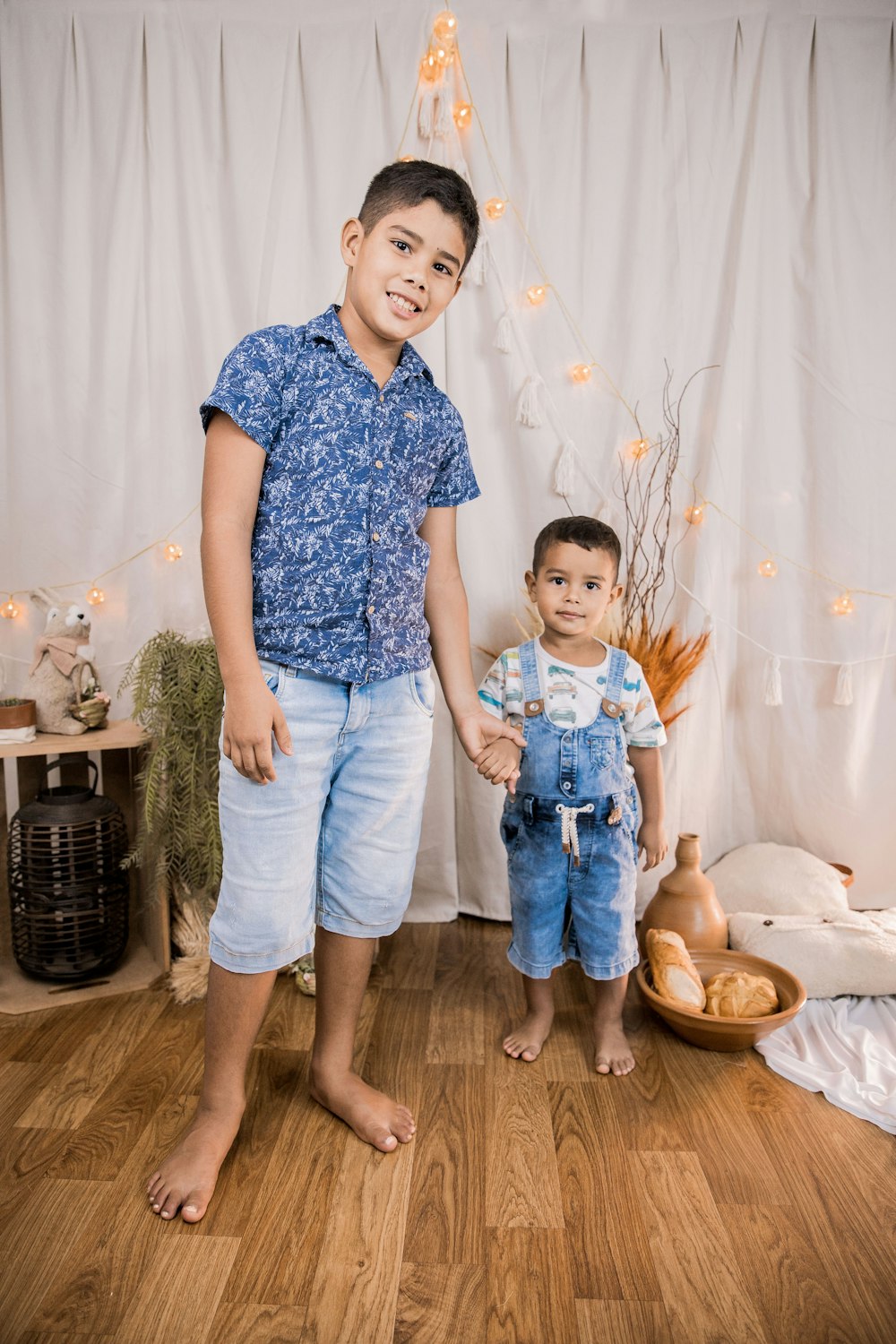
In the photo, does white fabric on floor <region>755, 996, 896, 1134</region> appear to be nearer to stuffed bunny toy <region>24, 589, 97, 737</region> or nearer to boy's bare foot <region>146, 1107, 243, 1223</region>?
boy's bare foot <region>146, 1107, 243, 1223</region>

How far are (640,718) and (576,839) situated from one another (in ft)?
0.85

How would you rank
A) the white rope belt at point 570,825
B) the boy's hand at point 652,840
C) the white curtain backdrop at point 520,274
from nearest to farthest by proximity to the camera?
the white rope belt at point 570,825 < the boy's hand at point 652,840 < the white curtain backdrop at point 520,274

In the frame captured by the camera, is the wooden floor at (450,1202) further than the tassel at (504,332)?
No

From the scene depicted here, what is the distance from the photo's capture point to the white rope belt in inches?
66.9

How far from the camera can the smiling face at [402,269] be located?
4.26 ft

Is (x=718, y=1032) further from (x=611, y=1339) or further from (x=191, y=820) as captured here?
(x=191, y=820)

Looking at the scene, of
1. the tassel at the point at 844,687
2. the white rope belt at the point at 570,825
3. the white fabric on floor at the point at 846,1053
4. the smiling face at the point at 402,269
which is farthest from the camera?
Result: the tassel at the point at 844,687

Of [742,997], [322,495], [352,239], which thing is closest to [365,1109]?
[742,997]

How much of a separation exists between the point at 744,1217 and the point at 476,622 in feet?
4.62

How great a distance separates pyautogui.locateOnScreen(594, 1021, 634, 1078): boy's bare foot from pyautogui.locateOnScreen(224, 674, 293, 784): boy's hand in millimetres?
862

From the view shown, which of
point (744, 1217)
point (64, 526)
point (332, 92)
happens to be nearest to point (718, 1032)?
point (744, 1217)

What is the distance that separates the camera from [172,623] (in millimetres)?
2305

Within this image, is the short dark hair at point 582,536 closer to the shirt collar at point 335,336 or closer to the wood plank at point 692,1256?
the shirt collar at point 335,336

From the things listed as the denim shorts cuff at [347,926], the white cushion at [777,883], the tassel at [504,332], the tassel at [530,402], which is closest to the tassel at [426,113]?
the tassel at [504,332]
